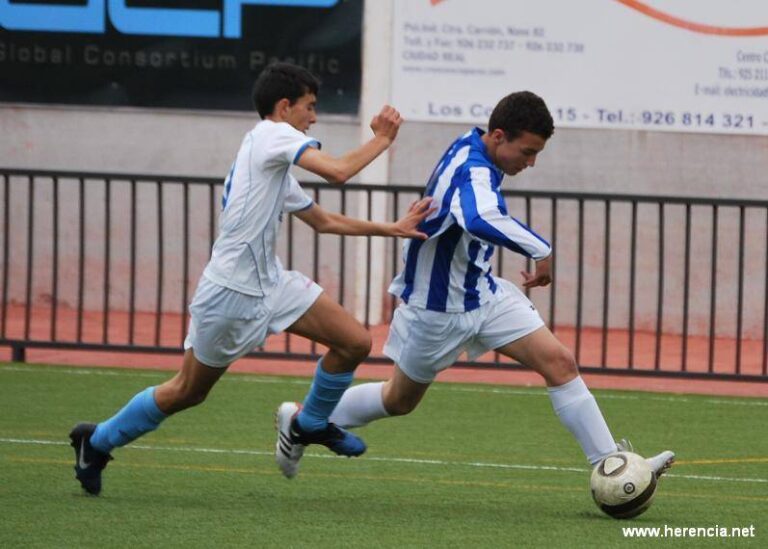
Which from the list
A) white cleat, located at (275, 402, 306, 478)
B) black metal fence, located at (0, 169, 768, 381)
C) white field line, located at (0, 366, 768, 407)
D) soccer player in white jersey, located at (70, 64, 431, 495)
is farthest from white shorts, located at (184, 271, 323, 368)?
black metal fence, located at (0, 169, 768, 381)

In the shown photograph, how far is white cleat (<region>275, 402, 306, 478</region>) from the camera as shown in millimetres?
7492

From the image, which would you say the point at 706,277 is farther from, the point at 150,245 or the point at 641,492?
the point at 641,492

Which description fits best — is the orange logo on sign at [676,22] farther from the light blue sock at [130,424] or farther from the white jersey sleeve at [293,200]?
the light blue sock at [130,424]

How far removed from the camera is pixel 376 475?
26.6 ft

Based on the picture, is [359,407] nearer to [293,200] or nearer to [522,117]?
[293,200]

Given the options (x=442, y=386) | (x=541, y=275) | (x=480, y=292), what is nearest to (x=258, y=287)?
(x=480, y=292)

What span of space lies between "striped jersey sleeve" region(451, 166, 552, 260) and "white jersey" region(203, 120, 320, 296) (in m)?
0.65

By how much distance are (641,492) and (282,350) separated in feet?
21.9

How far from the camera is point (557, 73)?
50.7ft

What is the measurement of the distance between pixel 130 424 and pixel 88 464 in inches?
10.1

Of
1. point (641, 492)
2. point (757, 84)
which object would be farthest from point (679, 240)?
point (641, 492)

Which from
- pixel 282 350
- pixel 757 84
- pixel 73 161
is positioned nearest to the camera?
pixel 282 350

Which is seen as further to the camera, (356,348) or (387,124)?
(356,348)

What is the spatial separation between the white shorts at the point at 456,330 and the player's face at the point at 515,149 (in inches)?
22.0
